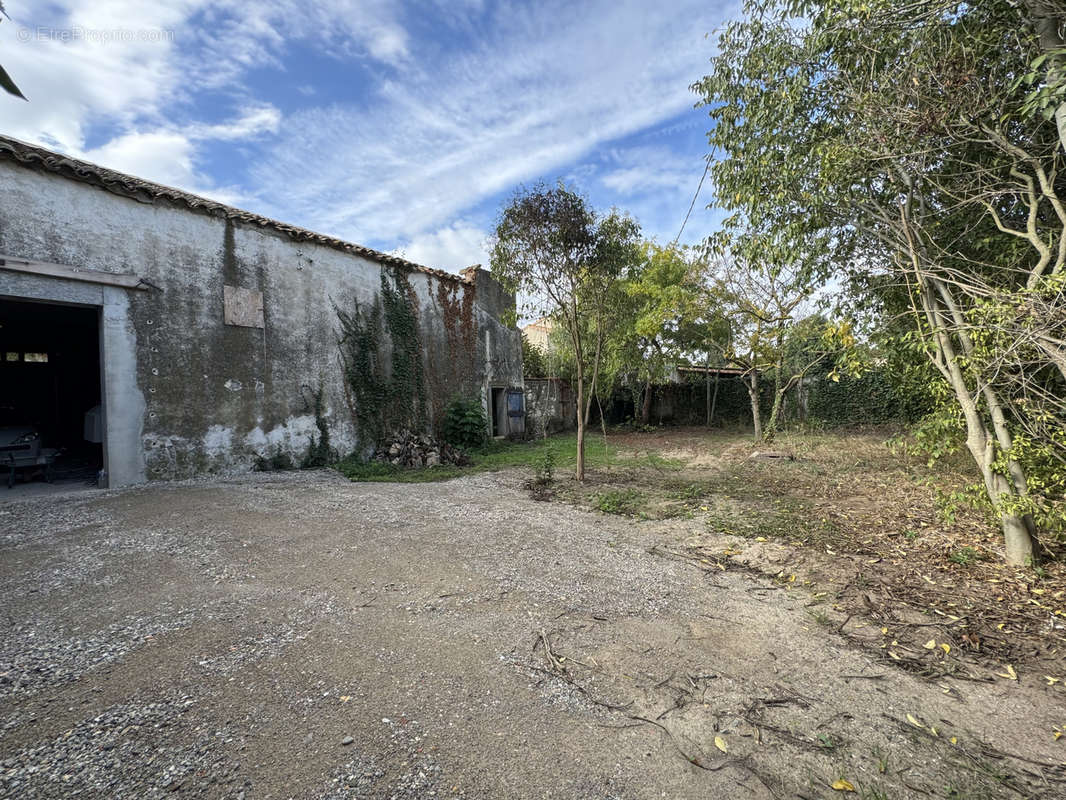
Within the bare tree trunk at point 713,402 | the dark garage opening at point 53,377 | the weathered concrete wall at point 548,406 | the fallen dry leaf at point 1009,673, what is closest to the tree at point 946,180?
the fallen dry leaf at point 1009,673

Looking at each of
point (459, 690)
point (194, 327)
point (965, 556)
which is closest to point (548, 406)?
point (194, 327)

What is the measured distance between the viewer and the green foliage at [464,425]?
11.1 meters

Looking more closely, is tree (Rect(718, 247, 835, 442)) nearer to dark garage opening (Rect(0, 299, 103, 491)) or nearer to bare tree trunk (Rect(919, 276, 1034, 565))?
bare tree trunk (Rect(919, 276, 1034, 565))

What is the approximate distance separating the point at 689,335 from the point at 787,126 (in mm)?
10416

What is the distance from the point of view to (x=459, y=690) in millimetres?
2141

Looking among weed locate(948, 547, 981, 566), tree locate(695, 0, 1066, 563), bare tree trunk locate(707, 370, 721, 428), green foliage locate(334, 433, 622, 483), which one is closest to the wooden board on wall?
green foliage locate(334, 433, 622, 483)

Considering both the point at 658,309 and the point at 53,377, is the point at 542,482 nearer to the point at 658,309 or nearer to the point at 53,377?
the point at 658,309

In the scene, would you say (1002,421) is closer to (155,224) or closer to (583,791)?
(583,791)

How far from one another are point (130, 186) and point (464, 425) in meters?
7.10

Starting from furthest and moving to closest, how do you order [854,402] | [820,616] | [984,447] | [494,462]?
1. [854,402]
2. [494,462]
3. [984,447]
4. [820,616]

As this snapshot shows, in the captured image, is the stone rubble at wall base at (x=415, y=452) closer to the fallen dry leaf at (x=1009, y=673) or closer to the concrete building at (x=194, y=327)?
the concrete building at (x=194, y=327)

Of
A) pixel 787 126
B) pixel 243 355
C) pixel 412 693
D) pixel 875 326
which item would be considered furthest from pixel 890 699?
pixel 243 355

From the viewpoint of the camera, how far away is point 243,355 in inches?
307

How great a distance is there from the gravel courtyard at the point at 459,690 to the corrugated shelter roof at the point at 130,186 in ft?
16.6
